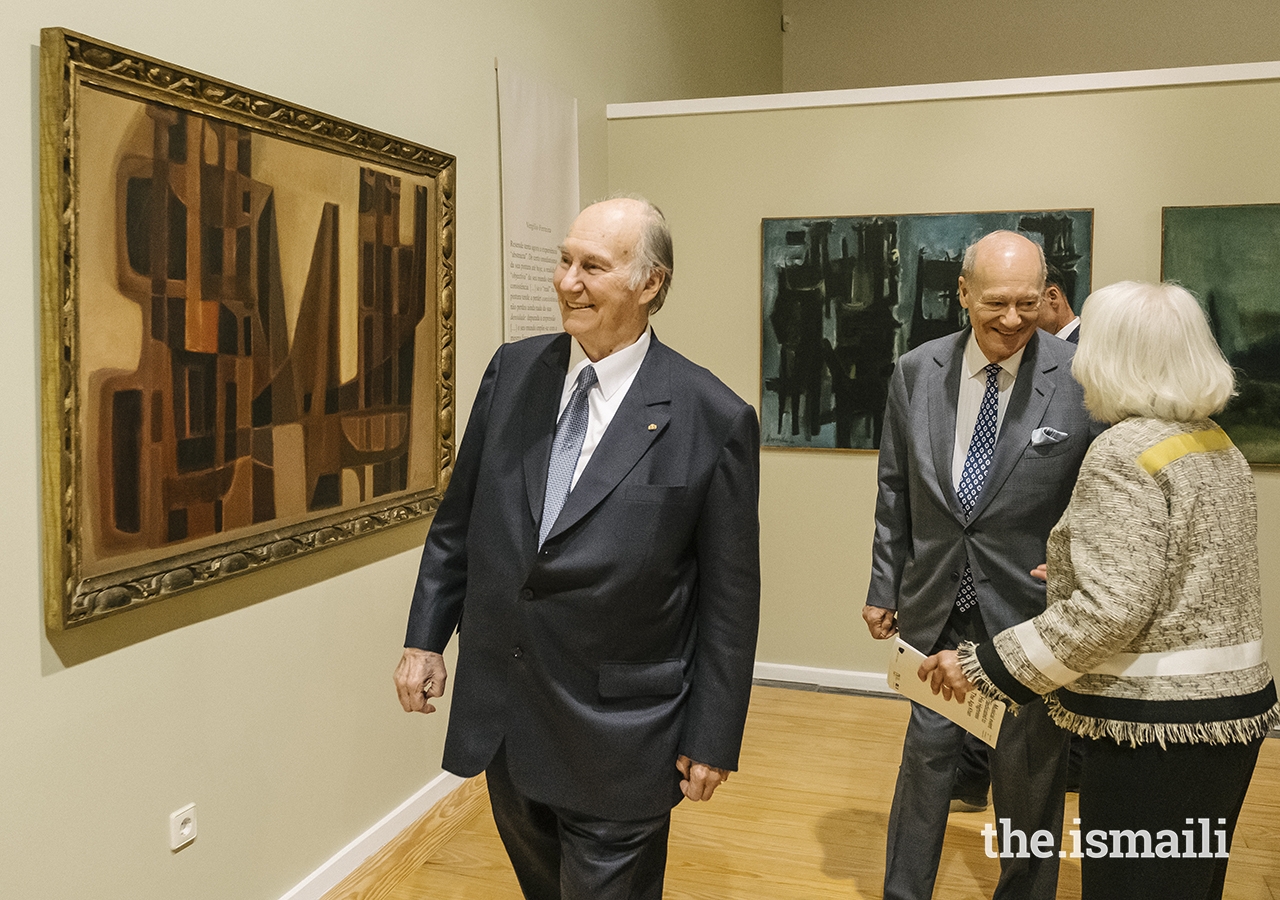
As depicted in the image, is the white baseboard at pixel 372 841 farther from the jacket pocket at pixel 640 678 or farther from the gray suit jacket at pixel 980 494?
the gray suit jacket at pixel 980 494

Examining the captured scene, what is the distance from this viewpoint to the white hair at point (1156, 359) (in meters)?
1.92

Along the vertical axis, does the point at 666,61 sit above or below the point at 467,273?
above

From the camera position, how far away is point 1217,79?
Answer: 169 inches

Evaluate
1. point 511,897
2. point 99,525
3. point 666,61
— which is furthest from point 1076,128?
point 99,525

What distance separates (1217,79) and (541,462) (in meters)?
3.65

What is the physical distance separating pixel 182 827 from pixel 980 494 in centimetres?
205

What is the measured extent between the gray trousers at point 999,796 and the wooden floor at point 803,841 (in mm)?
353

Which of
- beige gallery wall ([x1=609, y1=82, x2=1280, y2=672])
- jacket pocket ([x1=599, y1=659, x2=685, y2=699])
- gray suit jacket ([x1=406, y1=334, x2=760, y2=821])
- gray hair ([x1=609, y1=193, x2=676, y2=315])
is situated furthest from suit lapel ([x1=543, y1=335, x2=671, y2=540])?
beige gallery wall ([x1=609, y1=82, x2=1280, y2=672])

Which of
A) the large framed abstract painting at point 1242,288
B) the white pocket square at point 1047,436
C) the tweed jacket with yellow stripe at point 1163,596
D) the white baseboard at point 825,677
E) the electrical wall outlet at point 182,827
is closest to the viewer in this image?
the tweed jacket with yellow stripe at point 1163,596

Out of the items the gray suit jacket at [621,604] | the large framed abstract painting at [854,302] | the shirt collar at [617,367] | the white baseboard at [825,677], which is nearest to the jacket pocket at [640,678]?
the gray suit jacket at [621,604]

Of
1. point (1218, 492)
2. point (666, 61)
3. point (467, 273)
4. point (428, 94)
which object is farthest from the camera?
point (666, 61)

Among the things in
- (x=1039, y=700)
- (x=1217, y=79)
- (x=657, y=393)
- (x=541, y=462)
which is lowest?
(x=1039, y=700)

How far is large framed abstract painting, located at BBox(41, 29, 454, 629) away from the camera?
212cm

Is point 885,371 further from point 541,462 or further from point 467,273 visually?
point 541,462
